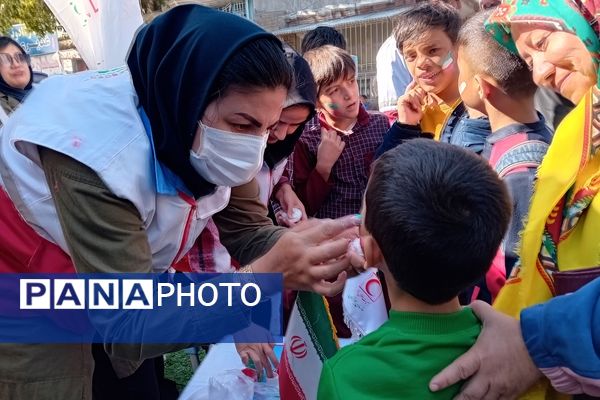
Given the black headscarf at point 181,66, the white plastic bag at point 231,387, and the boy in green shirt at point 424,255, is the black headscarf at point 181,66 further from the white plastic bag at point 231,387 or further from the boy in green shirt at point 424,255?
the white plastic bag at point 231,387

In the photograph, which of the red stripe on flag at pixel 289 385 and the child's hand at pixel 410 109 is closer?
the red stripe on flag at pixel 289 385

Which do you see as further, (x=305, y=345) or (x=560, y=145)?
(x=305, y=345)

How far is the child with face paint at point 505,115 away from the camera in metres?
1.39

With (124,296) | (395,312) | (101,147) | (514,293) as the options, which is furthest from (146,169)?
(514,293)

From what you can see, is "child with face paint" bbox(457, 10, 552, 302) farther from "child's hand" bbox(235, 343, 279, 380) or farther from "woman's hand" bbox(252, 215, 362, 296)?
"child's hand" bbox(235, 343, 279, 380)

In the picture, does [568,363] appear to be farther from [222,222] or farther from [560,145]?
[222,222]

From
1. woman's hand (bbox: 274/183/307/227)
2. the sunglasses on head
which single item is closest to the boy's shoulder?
woman's hand (bbox: 274/183/307/227)

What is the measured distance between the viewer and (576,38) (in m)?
1.12

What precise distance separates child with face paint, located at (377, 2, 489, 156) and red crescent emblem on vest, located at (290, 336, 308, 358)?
3.67 feet

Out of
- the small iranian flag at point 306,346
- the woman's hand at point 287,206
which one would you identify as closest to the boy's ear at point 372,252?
the small iranian flag at point 306,346

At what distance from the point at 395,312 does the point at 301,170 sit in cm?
178

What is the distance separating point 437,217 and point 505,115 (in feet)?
2.92

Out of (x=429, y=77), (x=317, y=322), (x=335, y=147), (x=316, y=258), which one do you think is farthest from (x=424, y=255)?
(x=335, y=147)

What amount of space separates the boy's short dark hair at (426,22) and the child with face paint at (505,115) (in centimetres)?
54
